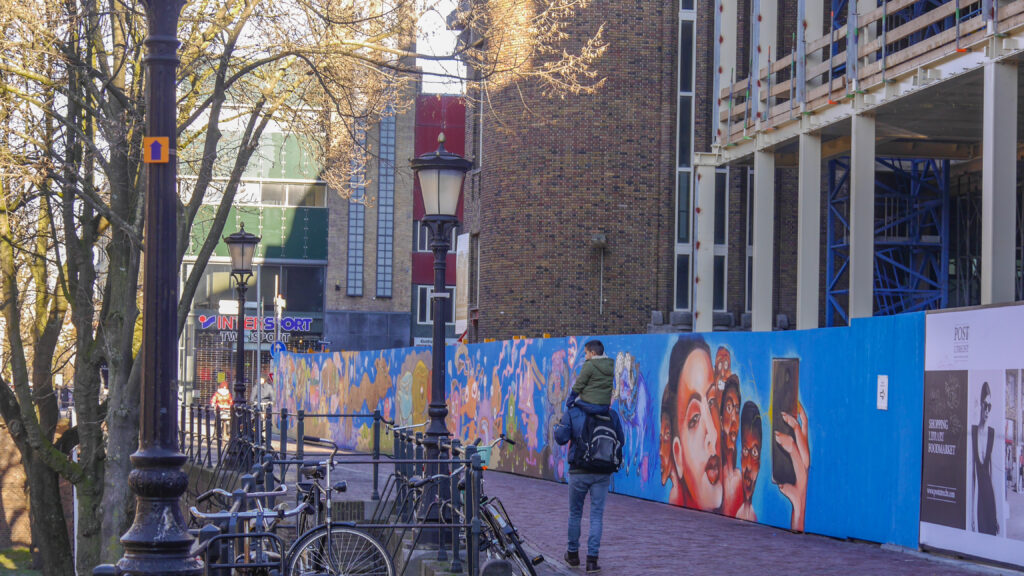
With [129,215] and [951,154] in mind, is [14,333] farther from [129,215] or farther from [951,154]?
[951,154]

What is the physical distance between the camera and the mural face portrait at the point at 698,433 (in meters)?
Answer: 15.7

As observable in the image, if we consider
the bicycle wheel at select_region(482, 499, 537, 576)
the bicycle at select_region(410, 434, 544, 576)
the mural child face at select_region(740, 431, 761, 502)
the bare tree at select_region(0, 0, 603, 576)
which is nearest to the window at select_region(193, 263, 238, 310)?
the bare tree at select_region(0, 0, 603, 576)

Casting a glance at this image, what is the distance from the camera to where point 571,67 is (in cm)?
1593

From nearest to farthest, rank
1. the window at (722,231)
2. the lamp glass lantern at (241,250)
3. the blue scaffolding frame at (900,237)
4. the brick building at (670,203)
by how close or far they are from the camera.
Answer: the lamp glass lantern at (241,250), the blue scaffolding frame at (900,237), the brick building at (670,203), the window at (722,231)

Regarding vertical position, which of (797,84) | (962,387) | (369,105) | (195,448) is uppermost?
(797,84)

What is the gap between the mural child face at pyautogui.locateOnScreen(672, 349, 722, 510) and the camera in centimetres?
1569

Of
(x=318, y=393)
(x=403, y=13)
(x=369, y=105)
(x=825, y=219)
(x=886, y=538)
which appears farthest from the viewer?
(x=318, y=393)

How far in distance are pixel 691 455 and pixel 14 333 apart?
1054 centimetres

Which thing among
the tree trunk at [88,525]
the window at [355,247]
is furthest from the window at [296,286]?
the tree trunk at [88,525]

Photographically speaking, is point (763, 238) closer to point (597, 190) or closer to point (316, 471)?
point (597, 190)

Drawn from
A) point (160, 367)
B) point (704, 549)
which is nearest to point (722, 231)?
point (704, 549)

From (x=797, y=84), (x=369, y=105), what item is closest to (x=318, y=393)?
(x=797, y=84)

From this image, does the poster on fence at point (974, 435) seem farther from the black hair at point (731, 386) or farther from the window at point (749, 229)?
the window at point (749, 229)

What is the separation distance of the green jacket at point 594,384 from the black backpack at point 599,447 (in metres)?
0.15
